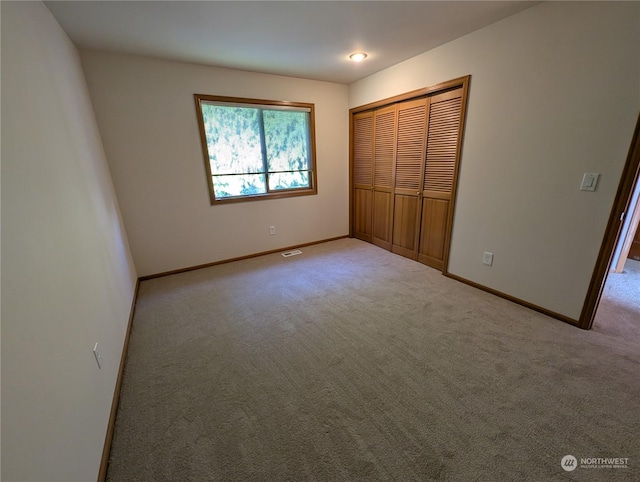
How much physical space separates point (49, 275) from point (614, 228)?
327 cm

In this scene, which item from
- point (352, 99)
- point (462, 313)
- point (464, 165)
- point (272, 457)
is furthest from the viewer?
point (352, 99)

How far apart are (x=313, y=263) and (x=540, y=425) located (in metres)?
2.58

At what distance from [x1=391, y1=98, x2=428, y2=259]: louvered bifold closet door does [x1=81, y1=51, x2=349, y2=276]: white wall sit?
3.68 feet

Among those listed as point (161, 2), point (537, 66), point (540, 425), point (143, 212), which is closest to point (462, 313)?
point (540, 425)

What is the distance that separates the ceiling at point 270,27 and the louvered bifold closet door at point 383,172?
2.50 ft

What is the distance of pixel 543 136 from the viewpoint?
209 cm

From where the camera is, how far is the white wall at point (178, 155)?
106 inches

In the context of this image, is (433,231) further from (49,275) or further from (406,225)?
(49,275)

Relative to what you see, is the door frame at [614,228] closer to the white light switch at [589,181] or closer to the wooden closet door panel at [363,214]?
the white light switch at [589,181]

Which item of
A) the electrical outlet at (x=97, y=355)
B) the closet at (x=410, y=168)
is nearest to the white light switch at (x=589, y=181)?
the closet at (x=410, y=168)

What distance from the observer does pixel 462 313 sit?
7.72ft

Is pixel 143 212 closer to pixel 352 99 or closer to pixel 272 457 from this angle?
pixel 272 457

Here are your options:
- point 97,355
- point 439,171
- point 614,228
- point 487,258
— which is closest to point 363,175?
point 439,171

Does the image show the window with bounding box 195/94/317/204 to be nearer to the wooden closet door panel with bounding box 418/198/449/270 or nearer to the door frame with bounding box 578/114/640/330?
the wooden closet door panel with bounding box 418/198/449/270
